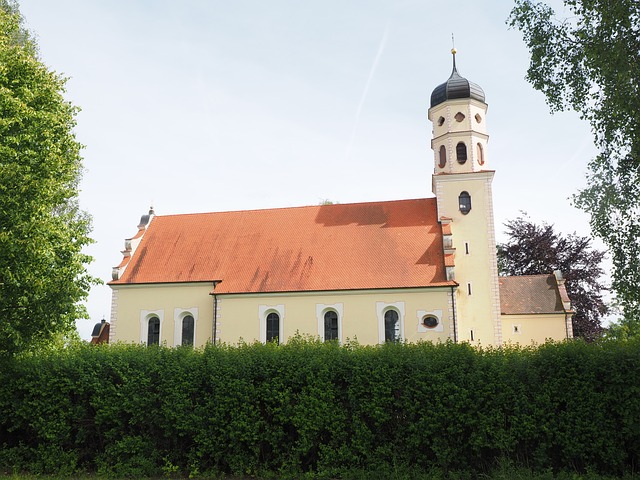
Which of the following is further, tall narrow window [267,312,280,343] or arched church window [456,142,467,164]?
arched church window [456,142,467,164]

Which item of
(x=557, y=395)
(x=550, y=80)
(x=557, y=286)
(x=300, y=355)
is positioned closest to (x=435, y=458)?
(x=557, y=395)

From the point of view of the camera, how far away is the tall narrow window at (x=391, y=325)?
2811 centimetres

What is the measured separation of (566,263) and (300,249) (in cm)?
2530

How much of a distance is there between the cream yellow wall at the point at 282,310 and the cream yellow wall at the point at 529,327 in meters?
10.6

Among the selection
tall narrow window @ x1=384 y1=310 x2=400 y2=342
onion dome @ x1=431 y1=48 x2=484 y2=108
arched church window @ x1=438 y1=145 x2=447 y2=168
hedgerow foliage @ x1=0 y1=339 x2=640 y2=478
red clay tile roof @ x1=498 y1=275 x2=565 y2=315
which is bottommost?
hedgerow foliage @ x1=0 y1=339 x2=640 y2=478

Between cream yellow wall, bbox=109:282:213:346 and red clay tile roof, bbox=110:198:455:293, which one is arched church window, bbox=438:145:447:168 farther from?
cream yellow wall, bbox=109:282:213:346

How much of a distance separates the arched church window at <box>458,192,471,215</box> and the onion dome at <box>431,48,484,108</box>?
235 inches

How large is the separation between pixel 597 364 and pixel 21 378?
14116mm

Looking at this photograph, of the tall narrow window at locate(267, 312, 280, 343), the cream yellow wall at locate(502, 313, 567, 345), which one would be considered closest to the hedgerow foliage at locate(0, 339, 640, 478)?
the tall narrow window at locate(267, 312, 280, 343)

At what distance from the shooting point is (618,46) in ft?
36.8

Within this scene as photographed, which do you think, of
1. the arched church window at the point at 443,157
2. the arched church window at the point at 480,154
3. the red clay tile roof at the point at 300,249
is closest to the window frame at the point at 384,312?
the red clay tile roof at the point at 300,249

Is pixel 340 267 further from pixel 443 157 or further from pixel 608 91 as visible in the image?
pixel 608 91

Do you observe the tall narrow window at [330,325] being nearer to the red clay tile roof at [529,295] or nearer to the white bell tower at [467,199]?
the white bell tower at [467,199]

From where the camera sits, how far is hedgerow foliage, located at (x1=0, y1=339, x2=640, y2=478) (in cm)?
1216
